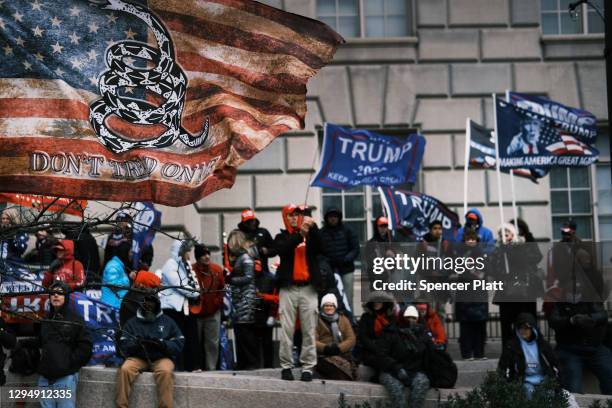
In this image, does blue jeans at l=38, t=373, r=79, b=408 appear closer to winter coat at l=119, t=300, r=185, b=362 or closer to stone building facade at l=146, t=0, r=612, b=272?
winter coat at l=119, t=300, r=185, b=362

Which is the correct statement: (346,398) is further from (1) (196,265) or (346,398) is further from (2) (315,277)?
(1) (196,265)

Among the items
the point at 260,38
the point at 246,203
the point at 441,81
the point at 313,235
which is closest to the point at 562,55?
the point at 441,81

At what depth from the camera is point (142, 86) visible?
29.4 feet

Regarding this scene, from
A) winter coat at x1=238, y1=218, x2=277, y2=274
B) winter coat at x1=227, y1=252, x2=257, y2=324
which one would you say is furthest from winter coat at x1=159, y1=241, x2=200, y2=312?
winter coat at x1=238, y1=218, x2=277, y2=274

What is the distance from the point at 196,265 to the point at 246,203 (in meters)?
6.28

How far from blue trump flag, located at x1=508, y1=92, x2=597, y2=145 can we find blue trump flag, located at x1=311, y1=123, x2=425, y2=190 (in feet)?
5.90

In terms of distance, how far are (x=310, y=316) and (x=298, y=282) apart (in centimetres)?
42

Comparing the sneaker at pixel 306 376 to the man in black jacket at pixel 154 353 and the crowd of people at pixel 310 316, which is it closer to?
the crowd of people at pixel 310 316

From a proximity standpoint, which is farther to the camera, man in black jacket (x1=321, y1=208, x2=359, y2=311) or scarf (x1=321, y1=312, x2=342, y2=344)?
man in black jacket (x1=321, y1=208, x2=359, y2=311)

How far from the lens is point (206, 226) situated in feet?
74.0

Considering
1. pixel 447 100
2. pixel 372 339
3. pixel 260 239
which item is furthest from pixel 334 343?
pixel 447 100

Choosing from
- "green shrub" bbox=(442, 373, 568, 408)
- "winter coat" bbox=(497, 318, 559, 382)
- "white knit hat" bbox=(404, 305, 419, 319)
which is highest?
"white knit hat" bbox=(404, 305, 419, 319)

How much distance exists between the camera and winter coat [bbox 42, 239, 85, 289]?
15.2 m

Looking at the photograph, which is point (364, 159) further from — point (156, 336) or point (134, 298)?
point (156, 336)
